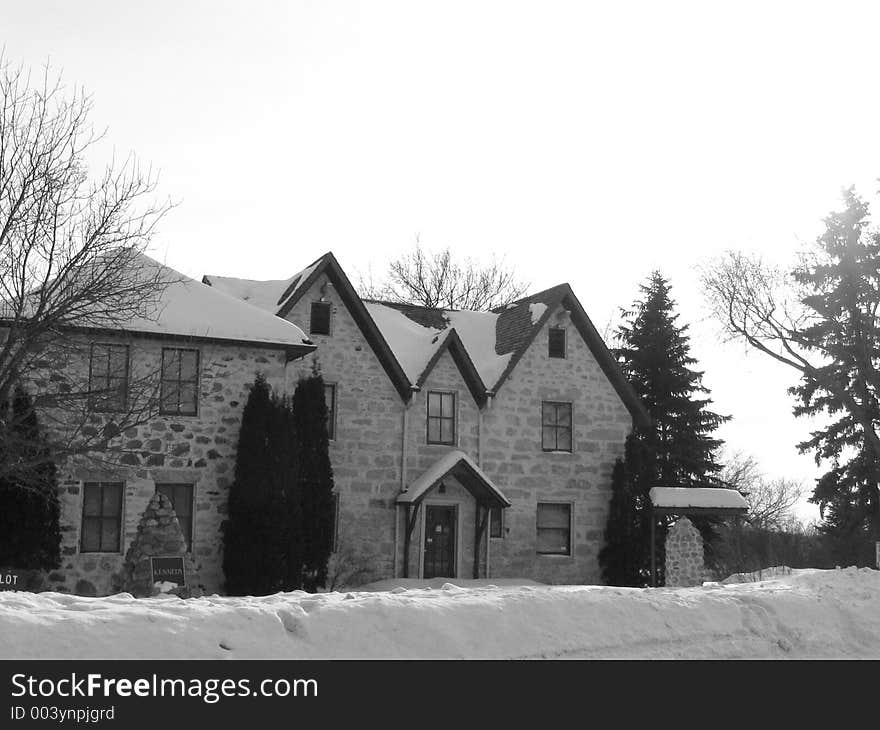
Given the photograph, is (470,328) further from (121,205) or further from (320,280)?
(121,205)

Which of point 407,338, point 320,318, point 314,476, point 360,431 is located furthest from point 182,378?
point 407,338

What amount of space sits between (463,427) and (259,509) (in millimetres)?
6794

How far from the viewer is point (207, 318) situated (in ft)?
74.5

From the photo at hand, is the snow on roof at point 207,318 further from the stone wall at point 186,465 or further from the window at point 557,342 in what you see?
the window at point 557,342

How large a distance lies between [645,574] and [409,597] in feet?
59.1

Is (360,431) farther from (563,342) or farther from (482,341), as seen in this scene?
(563,342)

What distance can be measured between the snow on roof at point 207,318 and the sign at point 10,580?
497 cm

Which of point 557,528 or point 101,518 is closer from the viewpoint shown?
point 101,518

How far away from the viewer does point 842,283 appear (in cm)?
3434

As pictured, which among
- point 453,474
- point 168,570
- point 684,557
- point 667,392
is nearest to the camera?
point 168,570

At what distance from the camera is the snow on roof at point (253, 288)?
26609mm

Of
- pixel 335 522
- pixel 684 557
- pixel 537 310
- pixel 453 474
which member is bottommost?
pixel 684 557
